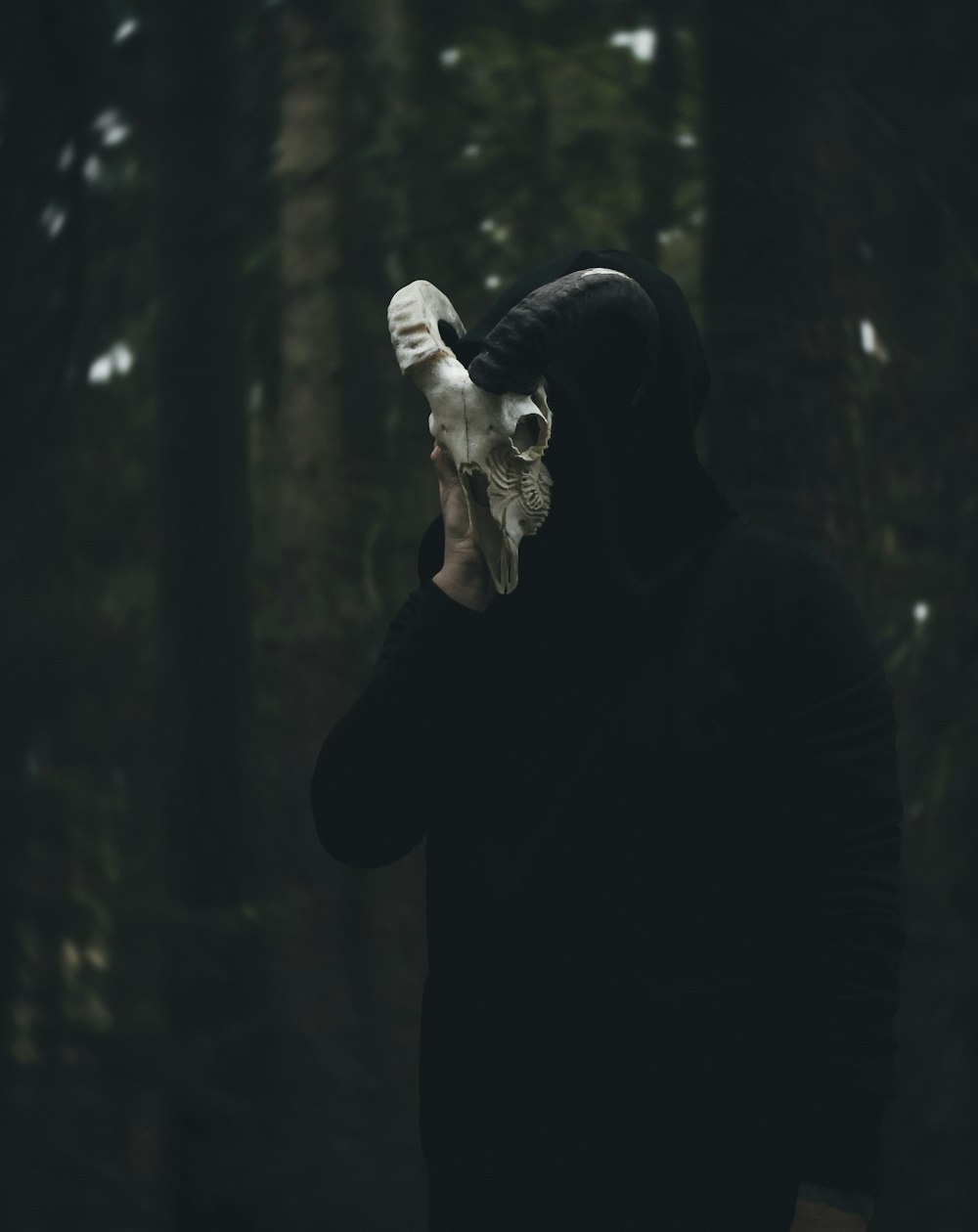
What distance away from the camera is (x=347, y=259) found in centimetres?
237

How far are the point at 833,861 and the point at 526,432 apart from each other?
425mm

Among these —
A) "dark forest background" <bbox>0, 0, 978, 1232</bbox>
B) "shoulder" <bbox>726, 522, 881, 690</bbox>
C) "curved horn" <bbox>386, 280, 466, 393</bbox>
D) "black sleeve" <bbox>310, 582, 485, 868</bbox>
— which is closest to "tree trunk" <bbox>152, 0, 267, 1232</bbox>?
"dark forest background" <bbox>0, 0, 978, 1232</bbox>

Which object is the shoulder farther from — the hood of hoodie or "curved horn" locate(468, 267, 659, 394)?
"curved horn" locate(468, 267, 659, 394)

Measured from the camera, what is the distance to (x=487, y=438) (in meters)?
1.17

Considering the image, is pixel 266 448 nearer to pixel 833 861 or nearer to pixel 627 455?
pixel 627 455

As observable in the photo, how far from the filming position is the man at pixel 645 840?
112cm

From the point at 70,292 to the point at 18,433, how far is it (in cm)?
24

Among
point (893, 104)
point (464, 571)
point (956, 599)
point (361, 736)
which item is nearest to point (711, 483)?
point (464, 571)

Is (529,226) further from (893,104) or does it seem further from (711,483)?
(711,483)

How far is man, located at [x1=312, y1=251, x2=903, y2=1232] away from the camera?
1123 millimetres

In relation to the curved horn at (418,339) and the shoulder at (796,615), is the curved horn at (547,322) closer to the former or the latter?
the curved horn at (418,339)

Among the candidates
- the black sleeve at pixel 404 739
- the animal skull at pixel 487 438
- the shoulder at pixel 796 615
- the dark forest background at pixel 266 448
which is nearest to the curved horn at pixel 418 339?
the animal skull at pixel 487 438

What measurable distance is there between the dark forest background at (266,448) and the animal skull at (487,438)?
3.81 feet

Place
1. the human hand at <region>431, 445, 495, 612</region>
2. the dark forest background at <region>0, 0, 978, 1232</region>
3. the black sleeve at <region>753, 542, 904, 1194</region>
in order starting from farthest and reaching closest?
the dark forest background at <region>0, 0, 978, 1232</region>
the human hand at <region>431, 445, 495, 612</region>
the black sleeve at <region>753, 542, 904, 1194</region>
